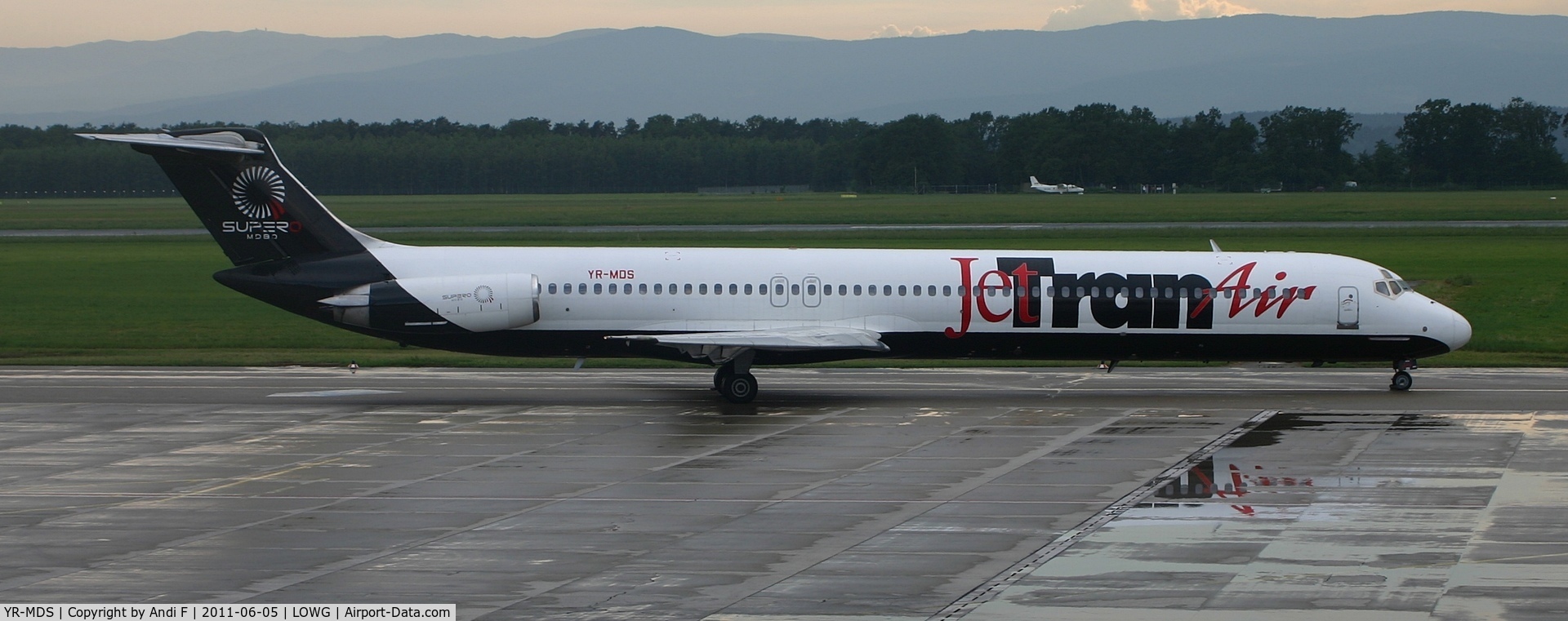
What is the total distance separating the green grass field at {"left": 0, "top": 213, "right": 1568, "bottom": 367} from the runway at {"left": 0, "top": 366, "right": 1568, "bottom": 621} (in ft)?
25.4

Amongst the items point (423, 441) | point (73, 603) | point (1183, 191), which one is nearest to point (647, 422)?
point (423, 441)

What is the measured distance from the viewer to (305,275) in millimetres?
30844

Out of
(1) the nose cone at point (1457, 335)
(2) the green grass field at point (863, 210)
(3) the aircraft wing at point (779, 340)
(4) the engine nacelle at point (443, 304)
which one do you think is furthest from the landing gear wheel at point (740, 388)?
(2) the green grass field at point (863, 210)

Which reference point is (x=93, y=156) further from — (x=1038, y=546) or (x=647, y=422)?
(x=1038, y=546)

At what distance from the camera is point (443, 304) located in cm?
3050

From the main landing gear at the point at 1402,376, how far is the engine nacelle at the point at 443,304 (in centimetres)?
1784

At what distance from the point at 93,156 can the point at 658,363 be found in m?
155

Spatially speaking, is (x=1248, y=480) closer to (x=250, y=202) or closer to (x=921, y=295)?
(x=921, y=295)

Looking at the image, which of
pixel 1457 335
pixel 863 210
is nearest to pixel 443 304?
pixel 1457 335

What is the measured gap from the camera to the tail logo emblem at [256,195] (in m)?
30.9

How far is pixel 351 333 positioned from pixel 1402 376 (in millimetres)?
30011

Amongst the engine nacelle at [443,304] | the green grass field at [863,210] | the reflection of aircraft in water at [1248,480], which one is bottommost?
the reflection of aircraft in water at [1248,480]

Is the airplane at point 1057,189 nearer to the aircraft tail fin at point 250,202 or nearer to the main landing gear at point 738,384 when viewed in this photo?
the main landing gear at point 738,384

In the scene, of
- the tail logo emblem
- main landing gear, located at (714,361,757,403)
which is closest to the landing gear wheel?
main landing gear, located at (714,361,757,403)
